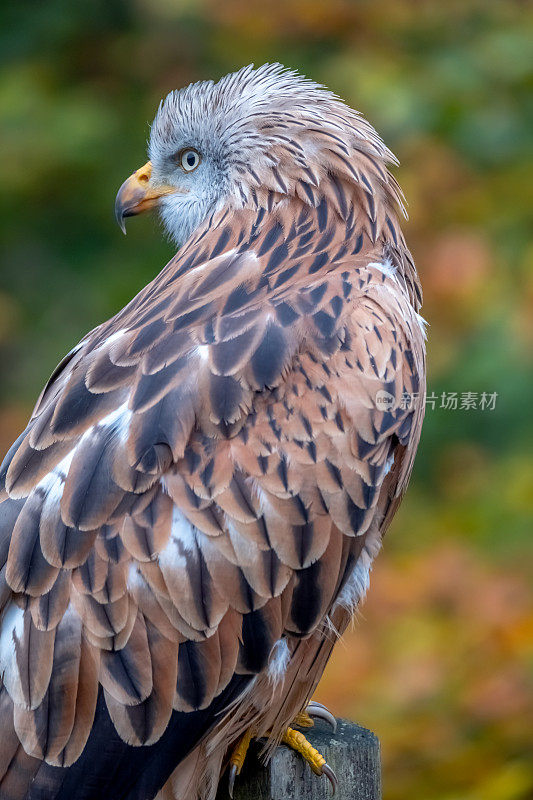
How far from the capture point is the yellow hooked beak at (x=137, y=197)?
4.08 meters

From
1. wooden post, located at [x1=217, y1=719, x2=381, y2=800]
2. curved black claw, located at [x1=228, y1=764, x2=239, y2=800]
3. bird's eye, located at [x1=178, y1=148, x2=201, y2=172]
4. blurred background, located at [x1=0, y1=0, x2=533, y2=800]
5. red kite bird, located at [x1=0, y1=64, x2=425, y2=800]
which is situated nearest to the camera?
red kite bird, located at [x1=0, y1=64, x2=425, y2=800]

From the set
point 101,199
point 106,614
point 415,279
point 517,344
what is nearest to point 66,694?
point 106,614

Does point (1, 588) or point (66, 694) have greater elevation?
point (1, 588)

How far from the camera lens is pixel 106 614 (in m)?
2.82

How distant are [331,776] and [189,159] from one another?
2.15 m

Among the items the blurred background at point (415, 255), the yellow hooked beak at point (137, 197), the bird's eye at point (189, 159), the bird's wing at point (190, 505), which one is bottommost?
the blurred background at point (415, 255)

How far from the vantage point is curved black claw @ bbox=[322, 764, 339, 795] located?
116 inches

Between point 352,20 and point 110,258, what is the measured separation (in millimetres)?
2230

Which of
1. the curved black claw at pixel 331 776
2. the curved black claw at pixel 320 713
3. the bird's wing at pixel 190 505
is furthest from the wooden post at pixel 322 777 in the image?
the bird's wing at pixel 190 505

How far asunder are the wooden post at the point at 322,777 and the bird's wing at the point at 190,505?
0.90ft

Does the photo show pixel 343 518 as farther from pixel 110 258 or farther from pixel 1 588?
pixel 110 258

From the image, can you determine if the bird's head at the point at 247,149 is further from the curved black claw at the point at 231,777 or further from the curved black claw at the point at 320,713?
the curved black claw at the point at 231,777

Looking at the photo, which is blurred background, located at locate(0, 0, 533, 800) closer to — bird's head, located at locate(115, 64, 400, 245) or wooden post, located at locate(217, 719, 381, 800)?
wooden post, located at locate(217, 719, 381, 800)

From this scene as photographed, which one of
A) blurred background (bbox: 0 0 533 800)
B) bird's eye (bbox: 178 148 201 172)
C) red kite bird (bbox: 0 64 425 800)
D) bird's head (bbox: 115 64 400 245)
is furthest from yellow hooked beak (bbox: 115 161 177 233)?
blurred background (bbox: 0 0 533 800)
